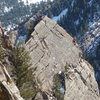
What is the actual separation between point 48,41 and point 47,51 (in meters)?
3.39

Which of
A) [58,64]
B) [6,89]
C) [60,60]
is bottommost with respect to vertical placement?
[58,64]

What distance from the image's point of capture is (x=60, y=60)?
73875 millimetres

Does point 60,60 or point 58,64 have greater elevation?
point 60,60

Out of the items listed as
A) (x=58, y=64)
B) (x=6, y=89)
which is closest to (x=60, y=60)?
(x=58, y=64)

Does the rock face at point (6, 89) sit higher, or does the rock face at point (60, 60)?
the rock face at point (6, 89)

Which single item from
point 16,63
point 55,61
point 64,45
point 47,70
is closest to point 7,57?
point 16,63

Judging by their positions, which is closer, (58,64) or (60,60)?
(58,64)

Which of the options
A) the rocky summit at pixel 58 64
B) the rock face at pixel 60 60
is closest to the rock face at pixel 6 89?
the rocky summit at pixel 58 64

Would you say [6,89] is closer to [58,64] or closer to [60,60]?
[58,64]

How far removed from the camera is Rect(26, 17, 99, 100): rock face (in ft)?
224

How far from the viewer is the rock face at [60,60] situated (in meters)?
68.2

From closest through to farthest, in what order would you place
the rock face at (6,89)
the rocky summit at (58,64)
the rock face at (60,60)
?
the rock face at (6,89)
the rocky summit at (58,64)
the rock face at (60,60)

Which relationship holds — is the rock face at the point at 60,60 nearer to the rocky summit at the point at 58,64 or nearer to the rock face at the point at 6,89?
the rocky summit at the point at 58,64

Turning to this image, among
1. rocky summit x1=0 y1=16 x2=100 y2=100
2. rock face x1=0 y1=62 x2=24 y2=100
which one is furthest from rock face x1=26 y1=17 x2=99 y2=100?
rock face x1=0 y1=62 x2=24 y2=100
